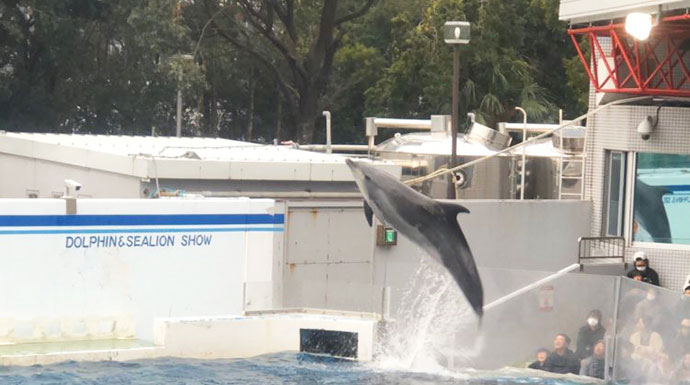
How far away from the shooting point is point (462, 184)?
79.4 ft

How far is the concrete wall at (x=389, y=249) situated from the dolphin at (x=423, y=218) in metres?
0.28

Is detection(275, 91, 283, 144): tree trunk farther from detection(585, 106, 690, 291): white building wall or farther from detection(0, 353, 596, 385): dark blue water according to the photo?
detection(0, 353, 596, 385): dark blue water

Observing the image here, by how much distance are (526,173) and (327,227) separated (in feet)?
25.7

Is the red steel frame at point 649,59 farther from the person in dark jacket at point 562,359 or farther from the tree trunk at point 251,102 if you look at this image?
the tree trunk at point 251,102

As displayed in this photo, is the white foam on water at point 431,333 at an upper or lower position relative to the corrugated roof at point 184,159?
lower

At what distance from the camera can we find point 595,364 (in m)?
15.8

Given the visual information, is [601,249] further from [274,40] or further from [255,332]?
[274,40]

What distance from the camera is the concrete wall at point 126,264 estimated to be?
15656 millimetres

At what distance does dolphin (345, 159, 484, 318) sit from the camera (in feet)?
53.0

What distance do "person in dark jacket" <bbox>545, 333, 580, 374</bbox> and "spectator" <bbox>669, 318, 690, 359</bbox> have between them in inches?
60.6

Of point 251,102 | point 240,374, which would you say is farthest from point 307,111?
point 240,374

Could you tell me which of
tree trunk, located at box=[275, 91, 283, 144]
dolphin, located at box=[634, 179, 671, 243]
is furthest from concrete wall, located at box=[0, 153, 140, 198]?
tree trunk, located at box=[275, 91, 283, 144]

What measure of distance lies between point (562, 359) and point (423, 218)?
2571 mm

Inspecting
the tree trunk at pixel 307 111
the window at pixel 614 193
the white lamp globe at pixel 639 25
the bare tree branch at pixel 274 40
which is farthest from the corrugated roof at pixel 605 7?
the tree trunk at pixel 307 111
